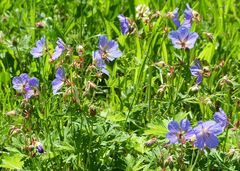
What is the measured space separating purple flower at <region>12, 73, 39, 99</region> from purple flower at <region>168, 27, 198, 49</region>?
0.59 m

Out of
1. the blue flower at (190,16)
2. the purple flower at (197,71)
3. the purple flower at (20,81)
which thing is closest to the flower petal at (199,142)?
the purple flower at (197,71)

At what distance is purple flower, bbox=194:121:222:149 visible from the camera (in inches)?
77.5

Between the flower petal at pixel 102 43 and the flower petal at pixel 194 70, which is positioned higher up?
the flower petal at pixel 102 43

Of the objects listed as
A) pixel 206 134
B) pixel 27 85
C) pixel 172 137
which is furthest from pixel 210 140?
pixel 27 85

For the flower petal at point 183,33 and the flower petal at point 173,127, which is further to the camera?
the flower petal at point 183,33

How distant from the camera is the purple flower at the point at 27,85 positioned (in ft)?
7.64

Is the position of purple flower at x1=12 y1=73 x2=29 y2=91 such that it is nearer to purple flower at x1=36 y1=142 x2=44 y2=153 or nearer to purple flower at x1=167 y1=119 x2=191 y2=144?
purple flower at x1=36 y1=142 x2=44 y2=153

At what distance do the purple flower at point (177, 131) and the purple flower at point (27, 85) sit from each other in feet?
2.04

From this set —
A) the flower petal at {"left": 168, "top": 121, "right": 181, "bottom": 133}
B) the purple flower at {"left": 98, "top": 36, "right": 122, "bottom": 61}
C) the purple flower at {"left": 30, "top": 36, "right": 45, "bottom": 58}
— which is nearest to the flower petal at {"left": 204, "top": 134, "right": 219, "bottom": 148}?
the flower petal at {"left": 168, "top": 121, "right": 181, "bottom": 133}

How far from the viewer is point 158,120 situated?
231cm

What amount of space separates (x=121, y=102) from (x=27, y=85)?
21.4 inches

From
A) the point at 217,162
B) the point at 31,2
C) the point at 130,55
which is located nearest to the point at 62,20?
the point at 31,2

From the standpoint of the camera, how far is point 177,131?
1999 millimetres

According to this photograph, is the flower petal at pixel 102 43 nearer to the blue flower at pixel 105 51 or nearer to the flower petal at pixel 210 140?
the blue flower at pixel 105 51
